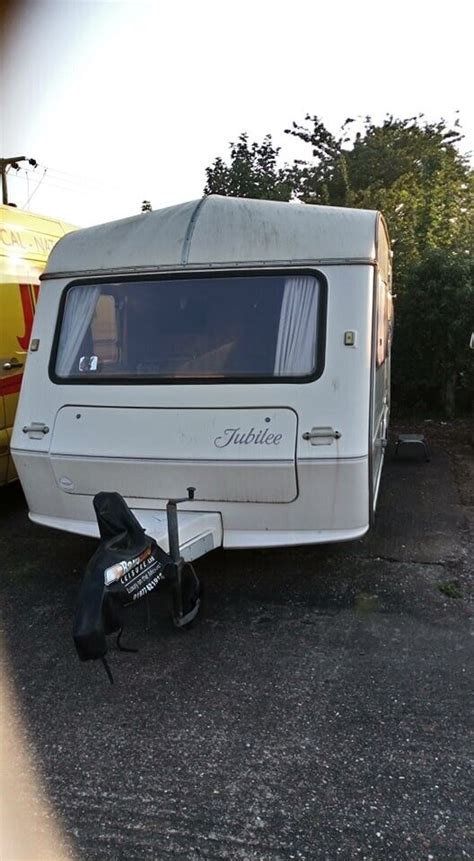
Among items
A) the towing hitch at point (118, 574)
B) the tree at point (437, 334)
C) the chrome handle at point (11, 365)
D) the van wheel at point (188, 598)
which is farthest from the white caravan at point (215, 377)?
the tree at point (437, 334)

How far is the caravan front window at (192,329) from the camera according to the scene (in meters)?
3.99

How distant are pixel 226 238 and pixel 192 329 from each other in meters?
0.60

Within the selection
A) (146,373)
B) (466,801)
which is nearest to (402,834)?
(466,801)

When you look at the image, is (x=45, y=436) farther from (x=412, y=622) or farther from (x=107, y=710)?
(x=412, y=622)

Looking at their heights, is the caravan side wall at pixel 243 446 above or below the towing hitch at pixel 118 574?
above

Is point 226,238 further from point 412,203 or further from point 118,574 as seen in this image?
point 412,203

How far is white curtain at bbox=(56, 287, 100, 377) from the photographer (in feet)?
14.4

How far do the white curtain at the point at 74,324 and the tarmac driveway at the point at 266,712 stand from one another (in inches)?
61.9

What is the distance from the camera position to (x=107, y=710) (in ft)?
10.4

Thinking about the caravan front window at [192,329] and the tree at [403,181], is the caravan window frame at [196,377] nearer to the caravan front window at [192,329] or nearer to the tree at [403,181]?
the caravan front window at [192,329]

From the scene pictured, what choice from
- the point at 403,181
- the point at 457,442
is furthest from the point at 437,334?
the point at 403,181

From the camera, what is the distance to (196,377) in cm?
408

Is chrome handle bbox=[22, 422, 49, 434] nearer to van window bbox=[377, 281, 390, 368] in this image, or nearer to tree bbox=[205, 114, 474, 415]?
van window bbox=[377, 281, 390, 368]

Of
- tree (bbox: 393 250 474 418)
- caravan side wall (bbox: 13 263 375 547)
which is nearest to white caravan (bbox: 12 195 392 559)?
caravan side wall (bbox: 13 263 375 547)
